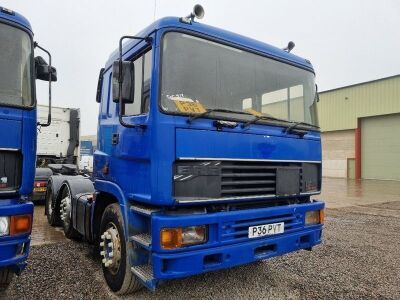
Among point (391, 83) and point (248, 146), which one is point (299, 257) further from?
point (391, 83)

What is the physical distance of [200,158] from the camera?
3016mm

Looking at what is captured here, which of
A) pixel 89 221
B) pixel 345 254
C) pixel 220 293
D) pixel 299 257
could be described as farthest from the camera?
pixel 345 254

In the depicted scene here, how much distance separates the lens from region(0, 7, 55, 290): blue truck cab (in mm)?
2832

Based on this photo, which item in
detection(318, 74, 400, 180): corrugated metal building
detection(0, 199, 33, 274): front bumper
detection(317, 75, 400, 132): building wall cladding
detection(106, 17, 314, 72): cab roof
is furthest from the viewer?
detection(318, 74, 400, 180): corrugated metal building

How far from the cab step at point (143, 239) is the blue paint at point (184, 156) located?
34 mm

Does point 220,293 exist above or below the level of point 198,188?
below

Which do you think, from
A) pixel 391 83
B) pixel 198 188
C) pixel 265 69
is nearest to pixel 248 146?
pixel 198 188

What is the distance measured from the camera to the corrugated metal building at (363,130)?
2234cm

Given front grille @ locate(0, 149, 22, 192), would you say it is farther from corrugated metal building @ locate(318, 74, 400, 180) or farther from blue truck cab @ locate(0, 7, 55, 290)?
corrugated metal building @ locate(318, 74, 400, 180)

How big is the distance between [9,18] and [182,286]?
305 centimetres

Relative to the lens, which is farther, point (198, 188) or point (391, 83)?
point (391, 83)

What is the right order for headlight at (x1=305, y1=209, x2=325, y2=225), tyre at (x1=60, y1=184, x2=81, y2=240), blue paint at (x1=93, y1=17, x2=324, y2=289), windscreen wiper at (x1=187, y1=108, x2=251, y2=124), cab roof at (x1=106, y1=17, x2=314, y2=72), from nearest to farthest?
blue paint at (x1=93, y1=17, x2=324, y2=289), windscreen wiper at (x1=187, y1=108, x2=251, y2=124), cab roof at (x1=106, y1=17, x2=314, y2=72), headlight at (x1=305, y1=209, x2=325, y2=225), tyre at (x1=60, y1=184, x2=81, y2=240)

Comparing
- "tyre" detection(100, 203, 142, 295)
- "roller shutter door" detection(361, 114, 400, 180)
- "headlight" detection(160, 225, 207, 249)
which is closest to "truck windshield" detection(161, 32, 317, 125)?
"headlight" detection(160, 225, 207, 249)

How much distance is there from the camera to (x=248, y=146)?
3.31 metres
